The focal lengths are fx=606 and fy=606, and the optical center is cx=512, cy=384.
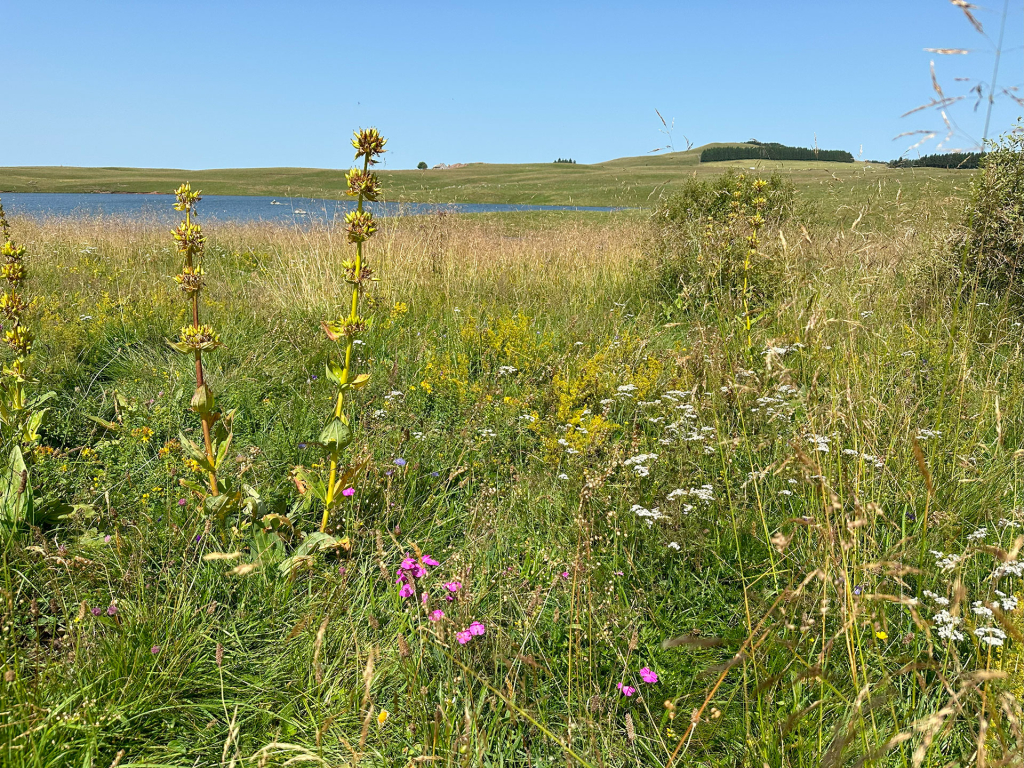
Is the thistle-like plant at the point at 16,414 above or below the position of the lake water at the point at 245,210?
below

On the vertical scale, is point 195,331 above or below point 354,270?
below

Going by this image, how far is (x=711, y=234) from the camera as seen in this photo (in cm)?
570

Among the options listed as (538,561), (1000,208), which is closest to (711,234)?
(1000,208)

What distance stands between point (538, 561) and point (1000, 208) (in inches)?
207

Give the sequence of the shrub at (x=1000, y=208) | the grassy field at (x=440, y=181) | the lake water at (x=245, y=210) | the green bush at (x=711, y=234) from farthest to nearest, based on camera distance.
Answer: the grassy field at (x=440, y=181), the lake water at (x=245, y=210), the green bush at (x=711, y=234), the shrub at (x=1000, y=208)

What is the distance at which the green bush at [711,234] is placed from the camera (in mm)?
5711

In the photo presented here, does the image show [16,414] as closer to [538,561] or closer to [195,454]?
[195,454]

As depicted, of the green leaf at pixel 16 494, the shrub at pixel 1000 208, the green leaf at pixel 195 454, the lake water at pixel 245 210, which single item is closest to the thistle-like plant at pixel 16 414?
the green leaf at pixel 16 494

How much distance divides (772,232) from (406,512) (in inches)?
185

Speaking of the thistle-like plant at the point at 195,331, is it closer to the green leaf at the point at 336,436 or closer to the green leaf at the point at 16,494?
the green leaf at the point at 336,436

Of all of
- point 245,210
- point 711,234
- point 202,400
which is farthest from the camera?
point 245,210

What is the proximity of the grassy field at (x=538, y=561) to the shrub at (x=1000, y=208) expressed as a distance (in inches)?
20.5

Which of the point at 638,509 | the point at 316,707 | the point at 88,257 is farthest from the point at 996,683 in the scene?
the point at 88,257

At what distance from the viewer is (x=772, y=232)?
5.73 m
